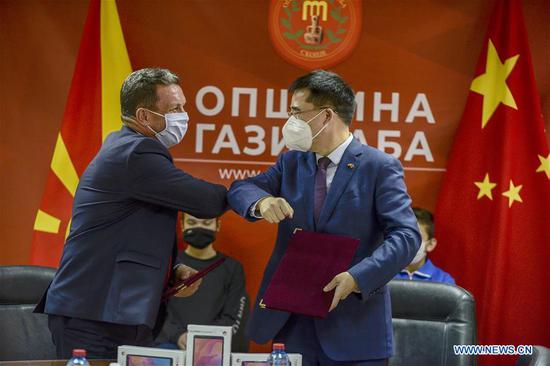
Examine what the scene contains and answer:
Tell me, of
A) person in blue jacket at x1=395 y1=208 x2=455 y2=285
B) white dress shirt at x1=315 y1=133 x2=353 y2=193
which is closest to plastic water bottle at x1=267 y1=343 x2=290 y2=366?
white dress shirt at x1=315 y1=133 x2=353 y2=193

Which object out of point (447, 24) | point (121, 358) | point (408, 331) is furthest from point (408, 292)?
point (447, 24)

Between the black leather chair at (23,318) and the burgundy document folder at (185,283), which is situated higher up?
the burgundy document folder at (185,283)

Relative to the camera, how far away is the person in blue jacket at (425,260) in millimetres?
4891

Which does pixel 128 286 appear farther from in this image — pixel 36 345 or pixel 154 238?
pixel 36 345

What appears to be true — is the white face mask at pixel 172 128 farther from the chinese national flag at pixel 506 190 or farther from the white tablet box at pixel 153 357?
the chinese national flag at pixel 506 190

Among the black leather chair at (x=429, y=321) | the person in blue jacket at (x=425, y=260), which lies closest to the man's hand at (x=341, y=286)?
the black leather chair at (x=429, y=321)

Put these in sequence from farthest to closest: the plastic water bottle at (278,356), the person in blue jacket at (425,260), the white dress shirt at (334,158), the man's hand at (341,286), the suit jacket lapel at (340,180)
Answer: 1. the person in blue jacket at (425,260)
2. the white dress shirt at (334,158)
3. the suit jacket lapel at (340,180)
4. the man's hand at (341,286)
5. the plastic water bottle at (278,356)

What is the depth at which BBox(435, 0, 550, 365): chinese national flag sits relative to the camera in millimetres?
4977

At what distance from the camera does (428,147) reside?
518 centimetres

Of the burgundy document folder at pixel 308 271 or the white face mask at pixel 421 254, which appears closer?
the burgundy document folder at pixel 308 271

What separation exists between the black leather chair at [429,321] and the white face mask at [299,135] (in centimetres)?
103

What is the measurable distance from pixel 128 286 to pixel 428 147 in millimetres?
2695

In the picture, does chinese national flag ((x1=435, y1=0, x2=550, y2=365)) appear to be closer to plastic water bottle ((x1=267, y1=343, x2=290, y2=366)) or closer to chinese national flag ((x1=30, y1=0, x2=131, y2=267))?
chinese national flag ((x1=30, y1=0, x2=131, y2=267))

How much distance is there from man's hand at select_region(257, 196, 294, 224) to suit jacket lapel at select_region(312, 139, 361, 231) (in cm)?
13
